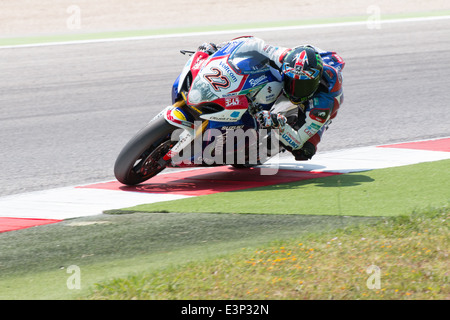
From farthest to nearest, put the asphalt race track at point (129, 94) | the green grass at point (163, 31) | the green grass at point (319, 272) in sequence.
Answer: the green grass at point (163, 31), the asphalt race track at point (129, 94), the green grass at point (319, 272)

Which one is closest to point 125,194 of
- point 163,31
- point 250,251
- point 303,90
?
point 303,90

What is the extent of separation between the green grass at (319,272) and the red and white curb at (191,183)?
2086 mm

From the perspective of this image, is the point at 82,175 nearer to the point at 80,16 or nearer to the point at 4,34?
the point at 4,34

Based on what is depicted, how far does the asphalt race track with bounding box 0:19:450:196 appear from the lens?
9.82 metres

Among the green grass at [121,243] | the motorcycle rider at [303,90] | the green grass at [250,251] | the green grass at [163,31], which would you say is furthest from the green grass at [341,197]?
the green grass at [163,31]

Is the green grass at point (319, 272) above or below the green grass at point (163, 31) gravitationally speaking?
below

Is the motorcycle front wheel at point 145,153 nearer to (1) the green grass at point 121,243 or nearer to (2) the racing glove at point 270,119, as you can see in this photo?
(2) the racing glove at point 270,119

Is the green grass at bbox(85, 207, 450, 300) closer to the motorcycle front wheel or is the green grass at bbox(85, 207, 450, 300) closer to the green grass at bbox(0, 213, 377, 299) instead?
the green grass at bbox(0, 213, 377, 299)

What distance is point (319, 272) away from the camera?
17.2 ft

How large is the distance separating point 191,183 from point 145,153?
67 cm

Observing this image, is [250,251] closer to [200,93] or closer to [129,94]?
[200,93]

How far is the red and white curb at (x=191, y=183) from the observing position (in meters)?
7.43

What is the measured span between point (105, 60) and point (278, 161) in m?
8.41

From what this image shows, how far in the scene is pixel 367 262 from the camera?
541cm
